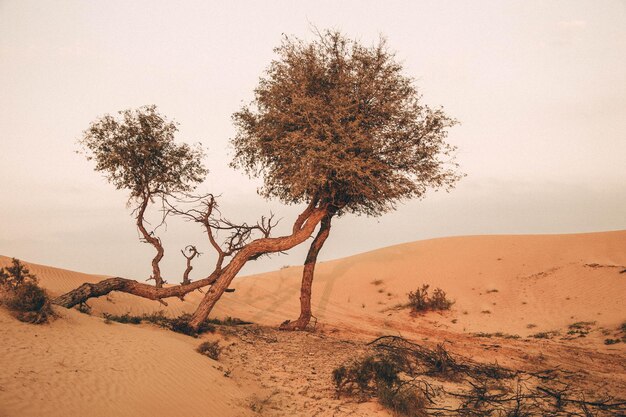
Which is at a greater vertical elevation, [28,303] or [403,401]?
[28,303]

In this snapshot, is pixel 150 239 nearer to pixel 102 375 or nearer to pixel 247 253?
pixel 247 253

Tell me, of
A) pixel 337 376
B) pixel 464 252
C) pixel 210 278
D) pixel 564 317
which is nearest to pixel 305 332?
pixel 210 278

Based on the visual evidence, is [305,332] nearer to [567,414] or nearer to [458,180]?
[458,180]

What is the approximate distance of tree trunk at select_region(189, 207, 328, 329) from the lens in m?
13.3

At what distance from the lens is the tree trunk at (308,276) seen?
53.4 ft

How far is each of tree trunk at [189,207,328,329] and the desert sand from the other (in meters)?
0.79

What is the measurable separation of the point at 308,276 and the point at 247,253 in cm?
321

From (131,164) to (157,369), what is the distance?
12.0 metres

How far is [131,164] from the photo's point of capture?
18656 mm

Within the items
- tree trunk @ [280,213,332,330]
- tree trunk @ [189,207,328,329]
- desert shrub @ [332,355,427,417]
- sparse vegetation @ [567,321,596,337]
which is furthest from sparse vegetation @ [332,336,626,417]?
sparse vegetation @ [567,321,596,337]

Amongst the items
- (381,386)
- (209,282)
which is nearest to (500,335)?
(209,282)

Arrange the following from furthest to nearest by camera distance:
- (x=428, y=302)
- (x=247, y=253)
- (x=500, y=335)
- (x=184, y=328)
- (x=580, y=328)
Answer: (x=428, y=302) < (x=500, y=335) < (x=580, y=328) < (x=247, y=253) < (x=184, y=328)

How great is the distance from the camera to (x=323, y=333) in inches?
637

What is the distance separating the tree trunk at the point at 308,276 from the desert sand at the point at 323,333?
3.01 ft
